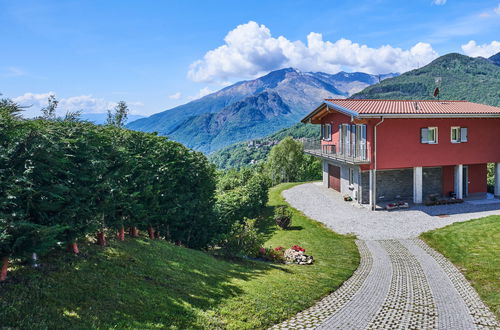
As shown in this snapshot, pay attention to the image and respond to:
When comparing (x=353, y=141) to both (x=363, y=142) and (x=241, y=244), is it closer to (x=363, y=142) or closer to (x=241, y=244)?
(x=363, y=142)

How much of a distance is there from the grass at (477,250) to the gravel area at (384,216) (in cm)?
132

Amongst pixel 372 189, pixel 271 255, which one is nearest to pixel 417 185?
pixel 372 189

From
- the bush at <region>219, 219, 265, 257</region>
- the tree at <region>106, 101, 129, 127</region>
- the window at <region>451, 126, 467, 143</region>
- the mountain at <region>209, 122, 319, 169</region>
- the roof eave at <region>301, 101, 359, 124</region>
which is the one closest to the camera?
the bush at <region>219, 219, 265, 257</region>

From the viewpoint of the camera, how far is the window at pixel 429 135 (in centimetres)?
2426

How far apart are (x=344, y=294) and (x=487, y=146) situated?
2256 centimetres

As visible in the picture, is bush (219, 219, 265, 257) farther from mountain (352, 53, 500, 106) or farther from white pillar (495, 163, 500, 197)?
mountain (352, 53, 500, 106)

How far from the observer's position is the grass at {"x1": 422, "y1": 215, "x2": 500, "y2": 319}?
38.1 feet

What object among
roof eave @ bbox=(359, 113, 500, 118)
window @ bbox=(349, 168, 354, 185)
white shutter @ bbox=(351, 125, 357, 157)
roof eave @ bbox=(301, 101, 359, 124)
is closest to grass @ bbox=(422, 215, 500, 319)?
roof eave @ bbox=(359, 113, 500, 118)

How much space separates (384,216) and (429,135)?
757 centimetres

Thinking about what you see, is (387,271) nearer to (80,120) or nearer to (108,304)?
(108,304)

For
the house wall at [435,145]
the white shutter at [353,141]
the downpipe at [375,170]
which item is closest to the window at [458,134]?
the house wall at [435,145]

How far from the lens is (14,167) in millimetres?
6629

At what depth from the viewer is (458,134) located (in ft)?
83.1

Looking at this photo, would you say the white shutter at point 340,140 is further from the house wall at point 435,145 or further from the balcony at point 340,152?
the house wall at point 435,145
